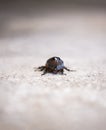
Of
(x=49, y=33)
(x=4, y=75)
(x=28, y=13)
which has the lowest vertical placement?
(x=4, y=75)

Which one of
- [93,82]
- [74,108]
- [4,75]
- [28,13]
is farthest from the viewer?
[28,13]

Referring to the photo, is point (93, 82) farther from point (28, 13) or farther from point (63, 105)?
point (28, 13)

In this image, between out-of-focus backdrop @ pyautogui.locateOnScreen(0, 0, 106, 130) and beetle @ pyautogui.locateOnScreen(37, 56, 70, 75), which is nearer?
out-of-focus backdrop @ pyautogui.locateOnScreen(0, 0, 106, 130)

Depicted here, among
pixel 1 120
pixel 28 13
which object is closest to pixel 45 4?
pixel 28 13

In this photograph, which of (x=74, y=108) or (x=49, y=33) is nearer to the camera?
(x=74, y=108)

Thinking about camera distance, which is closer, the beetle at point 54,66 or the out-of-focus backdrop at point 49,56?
the out-of-focus backdrop at point 49,56

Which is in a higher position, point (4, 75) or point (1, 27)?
point (1, 27)

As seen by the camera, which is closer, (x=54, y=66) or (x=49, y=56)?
(x=54, y=66)

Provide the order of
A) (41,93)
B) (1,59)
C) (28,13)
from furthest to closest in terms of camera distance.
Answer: (28,13), (1,59), (41,93)
